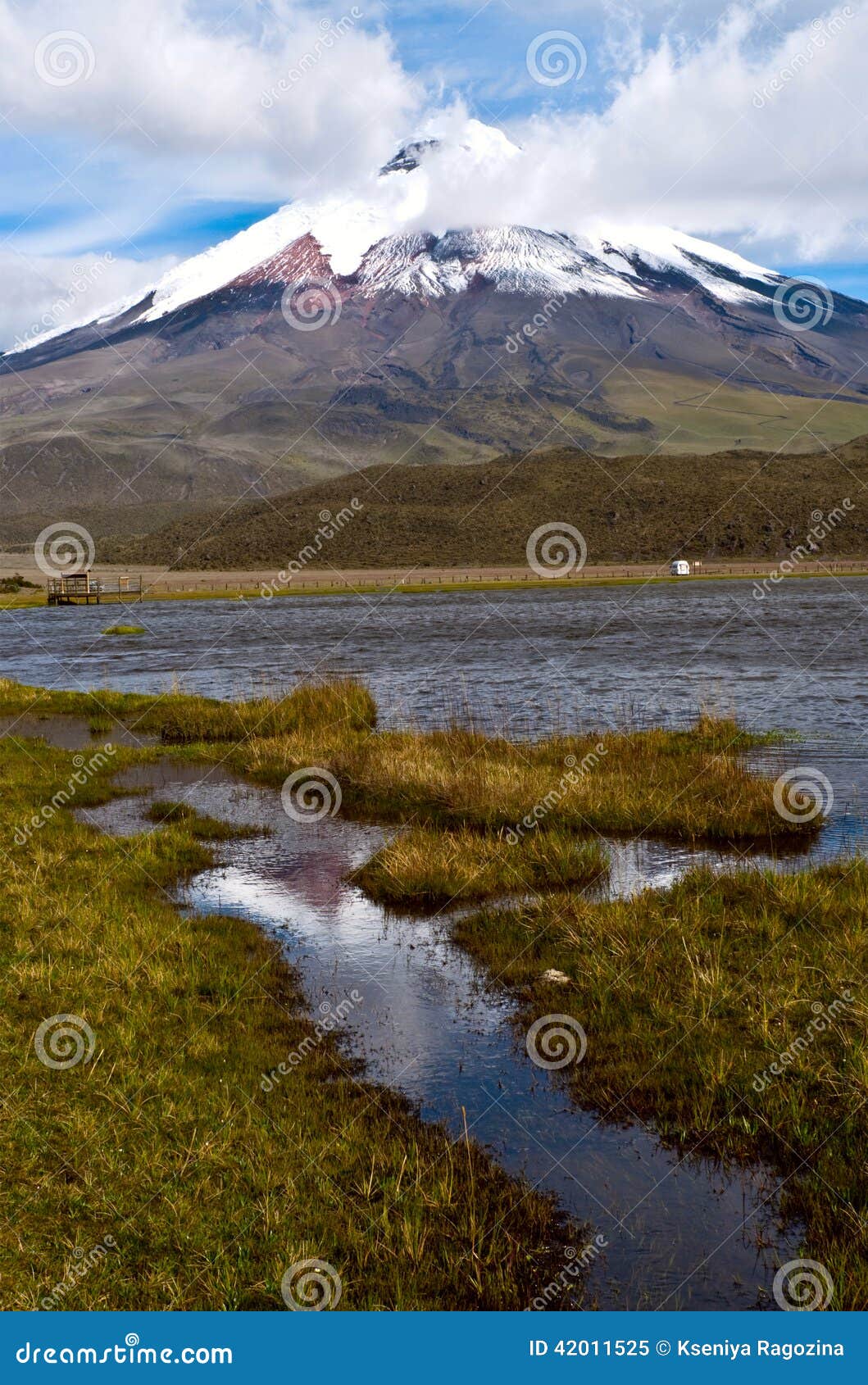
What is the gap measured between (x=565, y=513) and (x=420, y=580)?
29.6 meters

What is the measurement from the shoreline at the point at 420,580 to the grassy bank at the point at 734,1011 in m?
80.6

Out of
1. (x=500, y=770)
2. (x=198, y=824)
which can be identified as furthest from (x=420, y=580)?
(x=198, y=824)

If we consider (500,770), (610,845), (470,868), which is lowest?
(470,868)

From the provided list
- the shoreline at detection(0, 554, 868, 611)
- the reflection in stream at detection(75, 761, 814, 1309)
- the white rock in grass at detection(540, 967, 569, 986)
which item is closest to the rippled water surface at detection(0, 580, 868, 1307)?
the reflection in stream at detection(75, 761, 814, 1309)

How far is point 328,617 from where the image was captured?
74688 mm

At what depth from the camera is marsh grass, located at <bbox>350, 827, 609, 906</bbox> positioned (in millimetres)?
13383

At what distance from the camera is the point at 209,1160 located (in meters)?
7.08

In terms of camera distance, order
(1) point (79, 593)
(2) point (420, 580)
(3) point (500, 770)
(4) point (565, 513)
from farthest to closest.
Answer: (4) point (565, 513), (2) point (420, 580), (1) point (79, 593), (3) point (500, 770)

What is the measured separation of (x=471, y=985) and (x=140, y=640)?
49.0 m

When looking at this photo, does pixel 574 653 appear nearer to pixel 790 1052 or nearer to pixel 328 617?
pixel 328 617

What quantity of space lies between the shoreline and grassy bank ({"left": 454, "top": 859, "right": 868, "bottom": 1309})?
264 ft

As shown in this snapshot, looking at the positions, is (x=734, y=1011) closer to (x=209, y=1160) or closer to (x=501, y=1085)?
(x=501, y=1085)

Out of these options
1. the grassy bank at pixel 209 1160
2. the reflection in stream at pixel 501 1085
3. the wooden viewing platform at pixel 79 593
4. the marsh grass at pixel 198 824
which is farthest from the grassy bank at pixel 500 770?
the wooden viewing platform at pixel 79 593

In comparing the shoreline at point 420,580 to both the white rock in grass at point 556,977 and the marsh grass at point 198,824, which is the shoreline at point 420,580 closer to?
the marsh grass at point 198,824
